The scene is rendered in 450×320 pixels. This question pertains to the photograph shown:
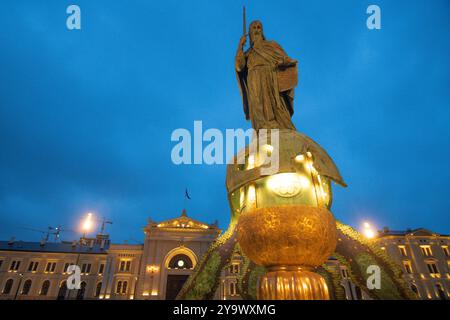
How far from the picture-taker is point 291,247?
364cm

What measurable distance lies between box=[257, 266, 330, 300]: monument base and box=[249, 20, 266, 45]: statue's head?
5557 millimetres

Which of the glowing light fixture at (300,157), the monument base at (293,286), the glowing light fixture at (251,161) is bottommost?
the monument base at (293,286)

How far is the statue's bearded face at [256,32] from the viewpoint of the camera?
20.7 feet

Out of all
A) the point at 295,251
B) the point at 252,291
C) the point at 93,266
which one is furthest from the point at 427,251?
the point at 93,266

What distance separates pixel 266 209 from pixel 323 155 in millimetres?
1620

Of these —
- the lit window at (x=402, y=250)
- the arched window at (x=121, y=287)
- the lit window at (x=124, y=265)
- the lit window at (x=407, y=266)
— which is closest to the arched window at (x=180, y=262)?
the lit window at (x=124, y=265)

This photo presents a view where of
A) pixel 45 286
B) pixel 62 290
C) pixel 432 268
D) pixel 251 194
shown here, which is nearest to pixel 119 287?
pixel 62 290

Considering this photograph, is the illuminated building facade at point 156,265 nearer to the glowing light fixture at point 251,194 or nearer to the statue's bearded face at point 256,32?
the glowing light fixture at point 251,194

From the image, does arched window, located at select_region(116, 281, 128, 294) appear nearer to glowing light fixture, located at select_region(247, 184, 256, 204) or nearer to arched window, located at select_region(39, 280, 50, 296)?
arched window, located at select_region(39, 280, 50, 296)

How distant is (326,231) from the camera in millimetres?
3803

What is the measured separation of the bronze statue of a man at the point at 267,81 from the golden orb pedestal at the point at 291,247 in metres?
2.24

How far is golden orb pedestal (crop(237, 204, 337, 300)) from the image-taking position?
3.52 metres

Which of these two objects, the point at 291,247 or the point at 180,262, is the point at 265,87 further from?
the point at 180,262

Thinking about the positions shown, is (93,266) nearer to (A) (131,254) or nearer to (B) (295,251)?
(A) (131,254)
